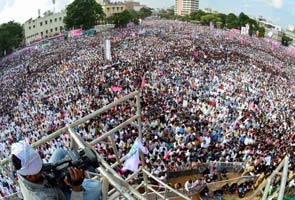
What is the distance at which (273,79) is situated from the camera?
20.3 m

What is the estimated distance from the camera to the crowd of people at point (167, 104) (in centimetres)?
993

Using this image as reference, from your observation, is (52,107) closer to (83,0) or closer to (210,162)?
(210,162)

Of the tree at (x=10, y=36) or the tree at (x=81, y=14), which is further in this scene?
→ the tree at (x=81, y=14)

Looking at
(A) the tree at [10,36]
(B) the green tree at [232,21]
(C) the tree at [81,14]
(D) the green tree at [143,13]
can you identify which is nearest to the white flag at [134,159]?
(A) the tree at [10,36]

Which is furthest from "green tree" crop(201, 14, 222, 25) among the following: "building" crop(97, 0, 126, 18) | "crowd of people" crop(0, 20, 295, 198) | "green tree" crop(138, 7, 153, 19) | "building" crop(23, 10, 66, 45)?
"crowd of people" crop(0, 20, 295, 198)

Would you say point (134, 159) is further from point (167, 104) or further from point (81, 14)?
point (81, 14)

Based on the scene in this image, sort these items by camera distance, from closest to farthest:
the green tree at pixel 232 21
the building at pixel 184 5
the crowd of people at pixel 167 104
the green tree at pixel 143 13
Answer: the crowd of people at pixel 167 104 < the green tree at pixel 232 21 < the green tree at pixel 143 13 < the building at pixel 184 5

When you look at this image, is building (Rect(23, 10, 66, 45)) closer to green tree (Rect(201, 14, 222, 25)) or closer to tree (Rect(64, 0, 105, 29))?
tree (Rect(64, 0, 105, 29))

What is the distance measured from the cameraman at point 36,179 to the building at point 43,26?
4718 cm

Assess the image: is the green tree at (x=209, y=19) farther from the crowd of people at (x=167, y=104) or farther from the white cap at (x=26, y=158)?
the white cap at (x=26, y=158)

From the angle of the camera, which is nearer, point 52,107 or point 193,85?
point 52,107

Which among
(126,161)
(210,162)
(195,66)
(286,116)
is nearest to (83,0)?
(195,66)

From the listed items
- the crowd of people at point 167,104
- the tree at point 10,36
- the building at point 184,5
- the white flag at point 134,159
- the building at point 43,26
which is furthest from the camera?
the building at point 184,5

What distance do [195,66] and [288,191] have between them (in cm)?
1201
